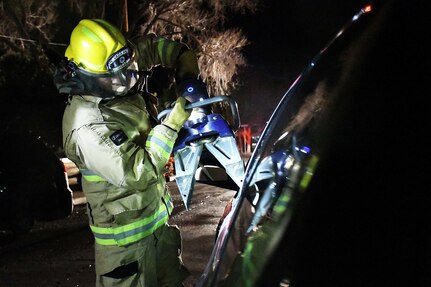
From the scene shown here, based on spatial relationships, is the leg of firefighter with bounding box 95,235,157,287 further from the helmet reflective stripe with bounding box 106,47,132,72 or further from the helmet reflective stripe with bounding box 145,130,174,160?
the helmet reflective stripe with bounding box 106,47,132,72

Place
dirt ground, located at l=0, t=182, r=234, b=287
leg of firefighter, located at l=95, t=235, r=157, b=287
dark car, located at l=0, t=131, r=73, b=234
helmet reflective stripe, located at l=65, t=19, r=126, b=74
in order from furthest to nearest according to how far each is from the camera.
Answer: dark car, located at l=0, t=131, r=73, b=234 → dirt ground, located at l=0, t=182, r=234, b=287 → leg of firefighter, located at l=95, t=235, r=157, b=287 → helmet reflective stripe, located at l=65, t=19, r=126, b=74

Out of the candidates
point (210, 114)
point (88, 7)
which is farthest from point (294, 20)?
point (210, 114)

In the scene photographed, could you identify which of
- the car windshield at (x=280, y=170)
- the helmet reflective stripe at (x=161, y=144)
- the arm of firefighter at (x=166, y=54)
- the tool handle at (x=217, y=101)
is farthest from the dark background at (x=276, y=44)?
the car windshield at (x=280, y=170)

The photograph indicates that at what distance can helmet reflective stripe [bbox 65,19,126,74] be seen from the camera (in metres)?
2.66

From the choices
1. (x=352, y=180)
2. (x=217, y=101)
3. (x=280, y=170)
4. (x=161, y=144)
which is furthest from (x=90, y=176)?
(x=352, y=180)

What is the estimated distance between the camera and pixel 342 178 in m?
1.61

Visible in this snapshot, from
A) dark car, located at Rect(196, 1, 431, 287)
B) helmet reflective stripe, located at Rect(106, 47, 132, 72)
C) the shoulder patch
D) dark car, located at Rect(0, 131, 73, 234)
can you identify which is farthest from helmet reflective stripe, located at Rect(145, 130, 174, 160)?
dark car, located at Rect(0, 131, 73, 234)

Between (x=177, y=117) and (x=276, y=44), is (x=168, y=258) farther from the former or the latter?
(x=276, y=44)

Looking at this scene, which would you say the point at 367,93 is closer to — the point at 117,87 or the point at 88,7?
the point at 117,87

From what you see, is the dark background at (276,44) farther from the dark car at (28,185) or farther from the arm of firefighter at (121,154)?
the arm of firefighter at (121,154)

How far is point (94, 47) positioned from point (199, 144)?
779 mm

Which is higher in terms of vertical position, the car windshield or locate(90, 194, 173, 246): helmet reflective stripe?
the car windshield

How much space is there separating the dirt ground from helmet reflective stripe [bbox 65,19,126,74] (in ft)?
9.57

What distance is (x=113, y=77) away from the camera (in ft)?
8.89
